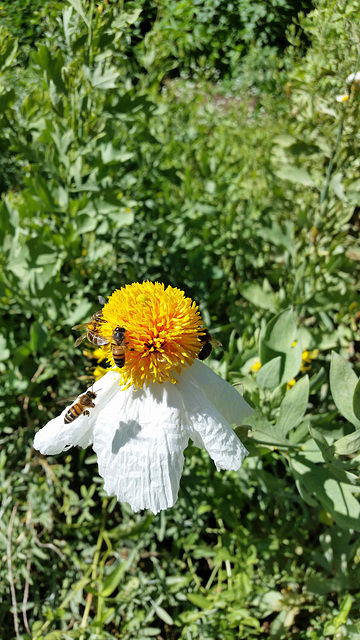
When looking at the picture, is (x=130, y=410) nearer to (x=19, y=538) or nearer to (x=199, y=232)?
(x=19, y=538)

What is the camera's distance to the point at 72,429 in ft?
2.86

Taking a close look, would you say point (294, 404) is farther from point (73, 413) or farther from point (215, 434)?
point (73, 413)

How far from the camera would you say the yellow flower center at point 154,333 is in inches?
32.5

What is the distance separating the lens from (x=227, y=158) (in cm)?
258

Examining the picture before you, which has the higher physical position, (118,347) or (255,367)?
(118,347)

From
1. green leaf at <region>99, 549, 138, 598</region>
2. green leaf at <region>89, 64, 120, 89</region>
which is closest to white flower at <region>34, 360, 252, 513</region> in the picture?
green leaf at <region>99, 549, 138, 598</region>

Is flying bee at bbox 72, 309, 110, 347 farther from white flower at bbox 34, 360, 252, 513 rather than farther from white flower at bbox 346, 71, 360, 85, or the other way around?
white flower at bbox 346, 71, 360, 85

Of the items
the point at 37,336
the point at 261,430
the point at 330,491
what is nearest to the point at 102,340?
the point at 261,430

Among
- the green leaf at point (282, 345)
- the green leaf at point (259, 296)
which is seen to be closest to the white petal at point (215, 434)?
the green leaf at point (282, 345)

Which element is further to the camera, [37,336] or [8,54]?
[37,336]

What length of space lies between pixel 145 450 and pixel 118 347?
0.17 m

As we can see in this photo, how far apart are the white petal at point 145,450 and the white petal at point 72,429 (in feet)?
0.15

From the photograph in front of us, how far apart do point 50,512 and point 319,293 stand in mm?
1211

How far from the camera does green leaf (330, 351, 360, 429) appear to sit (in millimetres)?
982
